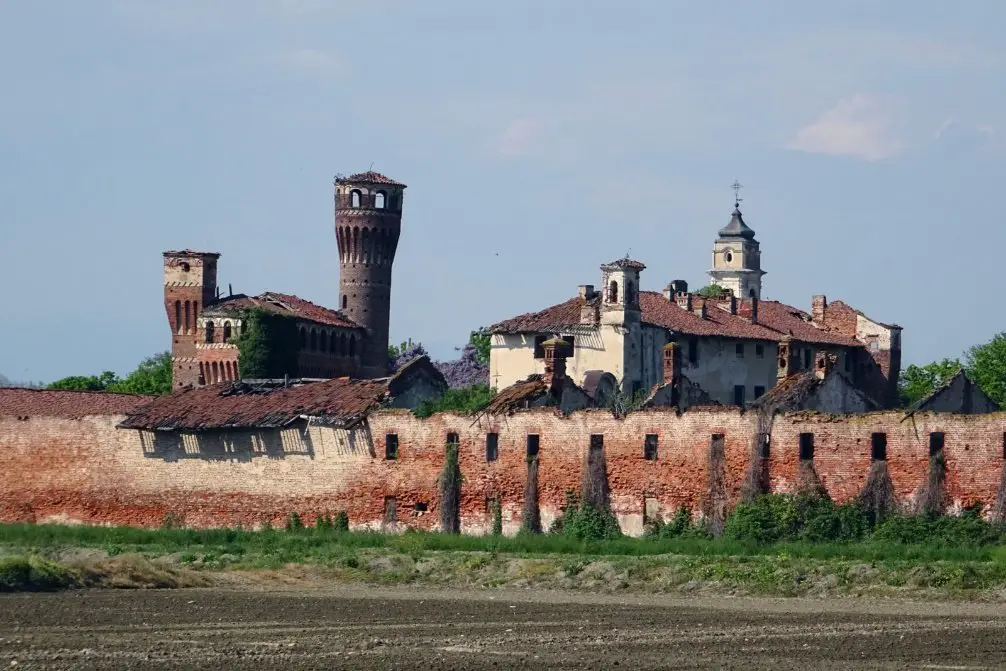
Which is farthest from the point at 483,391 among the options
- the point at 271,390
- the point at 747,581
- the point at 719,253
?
the point at 719,253

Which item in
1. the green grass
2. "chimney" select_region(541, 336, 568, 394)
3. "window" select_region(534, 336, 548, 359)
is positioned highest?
"window" select_region(534, 336, 548, 359)

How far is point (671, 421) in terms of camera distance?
5019cm

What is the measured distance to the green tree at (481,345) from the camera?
357 feet

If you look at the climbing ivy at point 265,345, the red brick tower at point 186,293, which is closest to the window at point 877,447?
the climbing ivy at point 265,345

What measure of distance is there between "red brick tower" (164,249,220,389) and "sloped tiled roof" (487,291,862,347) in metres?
28.2

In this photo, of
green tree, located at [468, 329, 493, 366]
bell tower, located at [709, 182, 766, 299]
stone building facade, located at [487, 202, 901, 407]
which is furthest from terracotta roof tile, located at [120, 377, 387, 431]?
bell tower, located at [709, 182, 766, 299]

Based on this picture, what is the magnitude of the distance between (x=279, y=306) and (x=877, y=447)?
48.9 m

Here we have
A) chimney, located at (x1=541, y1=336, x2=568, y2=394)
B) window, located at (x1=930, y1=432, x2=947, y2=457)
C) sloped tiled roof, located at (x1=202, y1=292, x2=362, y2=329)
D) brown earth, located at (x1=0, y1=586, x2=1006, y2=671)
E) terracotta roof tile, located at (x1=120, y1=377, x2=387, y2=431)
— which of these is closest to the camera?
brown earth, located at (x1=0, y1=586, x2=1006, y2=671)

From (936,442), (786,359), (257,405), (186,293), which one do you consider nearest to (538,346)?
(786,359)

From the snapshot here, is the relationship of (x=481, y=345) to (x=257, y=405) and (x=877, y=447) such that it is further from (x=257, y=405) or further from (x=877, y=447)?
(x=877, y=447)

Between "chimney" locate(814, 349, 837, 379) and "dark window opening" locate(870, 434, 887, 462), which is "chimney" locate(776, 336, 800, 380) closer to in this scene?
"chimney" locate(814, 349, 837, 379)

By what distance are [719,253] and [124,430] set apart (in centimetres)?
7935

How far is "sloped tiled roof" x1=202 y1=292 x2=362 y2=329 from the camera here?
306ft

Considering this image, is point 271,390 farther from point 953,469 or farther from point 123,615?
point 123,615
